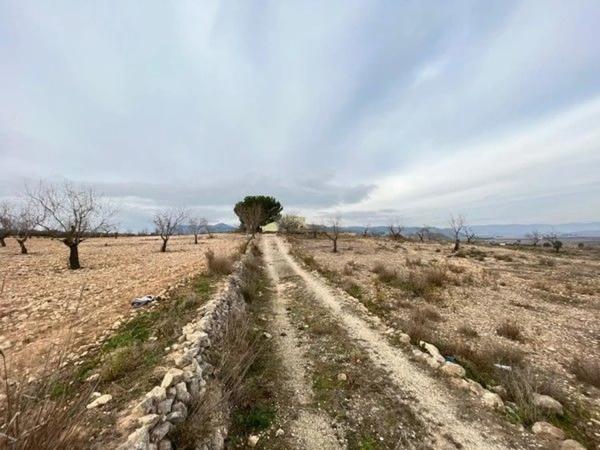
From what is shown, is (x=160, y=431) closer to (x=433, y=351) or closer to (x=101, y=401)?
(x=101, y=401)

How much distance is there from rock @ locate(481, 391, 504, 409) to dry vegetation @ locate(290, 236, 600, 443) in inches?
12.4

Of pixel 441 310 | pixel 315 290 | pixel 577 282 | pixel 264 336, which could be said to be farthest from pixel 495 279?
pixel 264 336

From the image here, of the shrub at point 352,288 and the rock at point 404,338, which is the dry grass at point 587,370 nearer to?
the rock at point 404,338

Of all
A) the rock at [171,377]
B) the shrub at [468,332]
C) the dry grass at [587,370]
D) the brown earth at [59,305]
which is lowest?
the dry grass at [587,370]

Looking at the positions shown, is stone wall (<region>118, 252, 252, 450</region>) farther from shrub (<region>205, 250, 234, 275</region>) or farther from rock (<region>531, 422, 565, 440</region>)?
shrub (<region>205, 250, 234, 275</region>)

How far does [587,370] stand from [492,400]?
390 cm

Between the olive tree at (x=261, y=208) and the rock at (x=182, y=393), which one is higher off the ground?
the olive tree at (x=261, y=208)

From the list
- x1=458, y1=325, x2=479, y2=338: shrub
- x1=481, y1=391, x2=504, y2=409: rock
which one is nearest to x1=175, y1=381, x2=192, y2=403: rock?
x1=481, y1=391, x2=504, y2=409: rock

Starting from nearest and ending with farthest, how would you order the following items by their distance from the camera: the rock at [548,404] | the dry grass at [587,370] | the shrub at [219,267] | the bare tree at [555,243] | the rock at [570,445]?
the rock at [570,445]
the rock at [548,404]
the dry grass at [587,370]
the shrub at [219,267]
the bare tree at [555,243]

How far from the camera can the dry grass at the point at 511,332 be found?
35.1ft

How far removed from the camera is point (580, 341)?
35.2 feet

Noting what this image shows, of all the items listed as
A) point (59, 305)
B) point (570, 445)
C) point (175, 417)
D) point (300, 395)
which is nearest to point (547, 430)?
point (570, 445)

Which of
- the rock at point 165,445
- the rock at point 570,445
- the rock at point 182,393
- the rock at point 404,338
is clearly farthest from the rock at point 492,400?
the rock at point 165,445

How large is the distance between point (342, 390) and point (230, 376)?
2485 millimetres
